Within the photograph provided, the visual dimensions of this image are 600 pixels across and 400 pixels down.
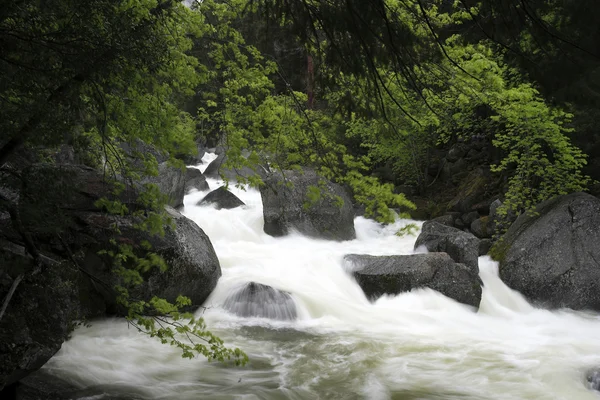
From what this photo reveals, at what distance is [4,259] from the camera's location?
12.9ft

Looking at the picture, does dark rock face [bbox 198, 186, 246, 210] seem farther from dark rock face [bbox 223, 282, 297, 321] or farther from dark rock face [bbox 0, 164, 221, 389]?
dark rock face [bbox 0, 164, 221, 389]

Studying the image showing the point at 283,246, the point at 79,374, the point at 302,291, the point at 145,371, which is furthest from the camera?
the point at 283,246

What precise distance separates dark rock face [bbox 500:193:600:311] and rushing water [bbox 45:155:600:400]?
354mm

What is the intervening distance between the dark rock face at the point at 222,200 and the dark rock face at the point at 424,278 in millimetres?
7270

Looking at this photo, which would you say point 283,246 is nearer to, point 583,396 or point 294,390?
point 294,390

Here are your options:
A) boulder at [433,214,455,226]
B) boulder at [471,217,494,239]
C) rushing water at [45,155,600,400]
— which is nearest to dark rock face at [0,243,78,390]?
rushing water at [45,155,600,400]

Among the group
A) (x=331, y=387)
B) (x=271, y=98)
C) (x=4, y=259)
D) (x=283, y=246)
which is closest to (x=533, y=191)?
(x=283, y=246)

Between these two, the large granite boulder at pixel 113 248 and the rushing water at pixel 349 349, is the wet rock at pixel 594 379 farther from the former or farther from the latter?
the large granite boulder at pixel 113 248

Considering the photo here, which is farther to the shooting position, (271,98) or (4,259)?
(271,98)

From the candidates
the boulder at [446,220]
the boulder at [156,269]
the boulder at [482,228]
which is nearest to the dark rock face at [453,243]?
the boulder at [482,228]

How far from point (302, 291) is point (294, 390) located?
3.65m

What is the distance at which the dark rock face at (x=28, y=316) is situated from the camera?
13.3ft

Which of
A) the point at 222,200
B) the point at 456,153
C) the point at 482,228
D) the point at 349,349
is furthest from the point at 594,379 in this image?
the point at 456,153

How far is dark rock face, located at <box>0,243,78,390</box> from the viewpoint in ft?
13.3
